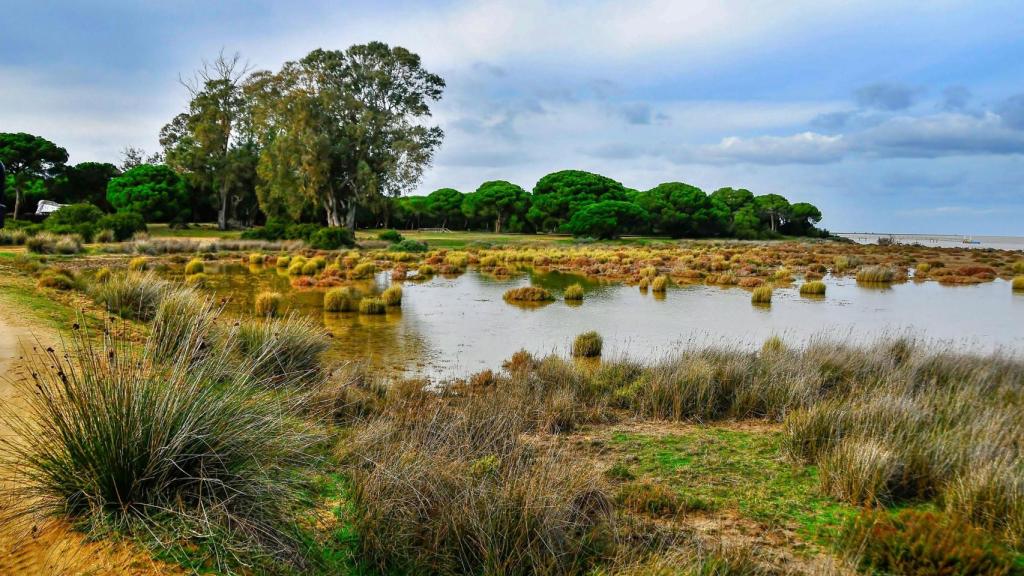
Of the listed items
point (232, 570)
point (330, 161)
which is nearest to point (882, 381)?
point (232, 570)

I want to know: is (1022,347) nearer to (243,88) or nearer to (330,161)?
(330,161)

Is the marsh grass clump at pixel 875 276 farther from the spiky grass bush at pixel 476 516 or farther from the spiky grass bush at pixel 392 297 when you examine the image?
the spiky grass bush at pixel 476 516

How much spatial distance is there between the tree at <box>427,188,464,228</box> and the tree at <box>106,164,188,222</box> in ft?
97.8

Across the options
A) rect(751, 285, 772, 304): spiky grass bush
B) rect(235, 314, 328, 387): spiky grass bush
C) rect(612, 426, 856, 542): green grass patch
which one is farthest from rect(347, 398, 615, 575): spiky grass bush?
rect(751, 285, 772, 304): spiky grass bush

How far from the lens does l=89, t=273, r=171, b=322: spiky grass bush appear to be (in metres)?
10.8

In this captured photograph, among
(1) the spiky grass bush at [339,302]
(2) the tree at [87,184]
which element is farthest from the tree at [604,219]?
(1) the spiky grass bush at [339,302]

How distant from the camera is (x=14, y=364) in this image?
5895 mm

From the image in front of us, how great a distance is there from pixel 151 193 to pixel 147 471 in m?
49.8

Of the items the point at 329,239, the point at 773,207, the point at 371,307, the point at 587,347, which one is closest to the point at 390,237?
the point at 329,239

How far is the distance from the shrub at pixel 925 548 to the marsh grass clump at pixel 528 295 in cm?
1499

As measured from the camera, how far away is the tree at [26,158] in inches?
1613

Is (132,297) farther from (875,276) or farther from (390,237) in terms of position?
(390,237)

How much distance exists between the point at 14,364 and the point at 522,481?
208 inches

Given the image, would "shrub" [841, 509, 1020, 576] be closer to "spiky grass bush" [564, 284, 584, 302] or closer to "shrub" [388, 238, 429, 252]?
"spiky grass bush" [564, 284, 584, 302]
